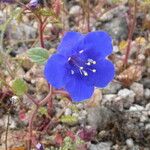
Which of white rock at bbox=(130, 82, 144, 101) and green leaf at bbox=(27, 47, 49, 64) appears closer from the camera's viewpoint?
green leaf at bbox=(27, 47, 49, 64)

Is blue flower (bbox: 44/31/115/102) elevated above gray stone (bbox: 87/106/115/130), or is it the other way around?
blue flower (bbox: 44/31/115/102)

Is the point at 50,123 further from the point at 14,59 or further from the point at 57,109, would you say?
the point at 14,59

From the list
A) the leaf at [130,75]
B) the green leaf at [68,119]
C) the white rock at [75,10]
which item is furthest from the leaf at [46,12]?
the white rock at [75,10]

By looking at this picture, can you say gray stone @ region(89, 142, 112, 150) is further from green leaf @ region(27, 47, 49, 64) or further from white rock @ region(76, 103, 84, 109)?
green leaf @ region(27, 47, 49, 64)

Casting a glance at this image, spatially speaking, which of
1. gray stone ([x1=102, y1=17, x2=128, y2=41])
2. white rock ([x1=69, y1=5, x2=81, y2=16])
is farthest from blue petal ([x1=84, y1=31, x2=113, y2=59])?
white rock ([x1=69, y1=5, x2=81, y2=16])

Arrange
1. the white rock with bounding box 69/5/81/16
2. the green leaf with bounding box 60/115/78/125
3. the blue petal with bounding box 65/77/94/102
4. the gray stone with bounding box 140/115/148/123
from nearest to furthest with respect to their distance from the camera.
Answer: the blue petal with bounding box 65/77/94/102, the green leaf with bounding box 60/115/78/125, the gray stone with bounding box 140/115/148/123, the white rock with bounding box 69/5/81/16

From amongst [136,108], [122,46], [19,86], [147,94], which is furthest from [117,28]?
[19,86]
